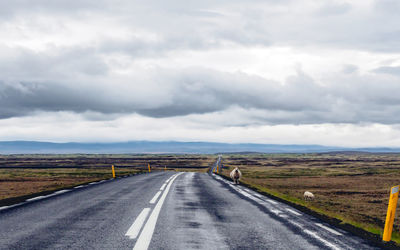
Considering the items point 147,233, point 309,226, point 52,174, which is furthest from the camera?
point 52,174

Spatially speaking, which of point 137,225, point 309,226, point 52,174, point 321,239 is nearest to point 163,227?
point 137,225

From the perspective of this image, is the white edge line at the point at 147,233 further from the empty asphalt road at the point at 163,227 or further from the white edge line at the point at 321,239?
the white edge line at the point at 321,239

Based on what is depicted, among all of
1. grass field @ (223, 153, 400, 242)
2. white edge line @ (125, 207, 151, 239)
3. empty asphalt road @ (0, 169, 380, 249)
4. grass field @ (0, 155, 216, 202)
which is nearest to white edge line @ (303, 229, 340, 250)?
empty asphalt road @ (0, 169, 380, 249)

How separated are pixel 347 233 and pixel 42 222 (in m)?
7.19

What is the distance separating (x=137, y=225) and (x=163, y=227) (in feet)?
2.08

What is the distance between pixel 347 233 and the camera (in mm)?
7523

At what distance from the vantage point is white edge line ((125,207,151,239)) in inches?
269

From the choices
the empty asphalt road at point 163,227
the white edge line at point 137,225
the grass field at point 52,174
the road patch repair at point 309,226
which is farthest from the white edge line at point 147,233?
the grass field at point 52,174

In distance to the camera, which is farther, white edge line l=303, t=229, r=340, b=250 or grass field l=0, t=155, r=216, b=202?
grass field l=0, t=155, r=216, b=202

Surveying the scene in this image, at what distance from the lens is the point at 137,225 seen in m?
7.72

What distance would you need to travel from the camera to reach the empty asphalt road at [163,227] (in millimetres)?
6191

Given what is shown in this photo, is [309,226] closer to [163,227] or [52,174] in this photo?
[163,227]

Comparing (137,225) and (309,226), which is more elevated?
(137,225)

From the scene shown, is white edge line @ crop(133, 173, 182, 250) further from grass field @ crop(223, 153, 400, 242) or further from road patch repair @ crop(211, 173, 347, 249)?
grass field @ crop(223, 153, 400, 242)
